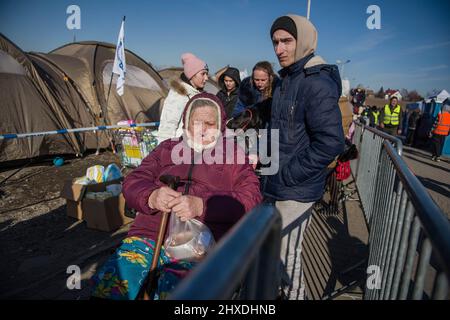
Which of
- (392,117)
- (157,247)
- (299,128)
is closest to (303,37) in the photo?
(299,128)

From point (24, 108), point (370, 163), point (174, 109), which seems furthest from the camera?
point (24, 108)

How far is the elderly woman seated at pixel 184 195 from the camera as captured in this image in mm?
1754

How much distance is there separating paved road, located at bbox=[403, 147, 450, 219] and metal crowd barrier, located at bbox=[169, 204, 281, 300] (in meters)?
5.89

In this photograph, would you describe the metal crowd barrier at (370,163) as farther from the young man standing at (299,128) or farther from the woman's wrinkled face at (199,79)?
the woman's wrinkled face at (199,79)

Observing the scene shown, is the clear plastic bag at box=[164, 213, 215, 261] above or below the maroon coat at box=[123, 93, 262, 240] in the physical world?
below

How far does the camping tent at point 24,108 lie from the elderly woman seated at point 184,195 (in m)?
6.20

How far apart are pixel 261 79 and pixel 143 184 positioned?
2354 millimetres

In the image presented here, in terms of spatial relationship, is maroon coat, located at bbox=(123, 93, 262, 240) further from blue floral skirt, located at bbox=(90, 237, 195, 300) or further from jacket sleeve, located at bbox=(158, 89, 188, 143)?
jacket sleeve, located at bbox=(158, 89, 188, 143)

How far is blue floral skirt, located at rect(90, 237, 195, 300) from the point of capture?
1.69m

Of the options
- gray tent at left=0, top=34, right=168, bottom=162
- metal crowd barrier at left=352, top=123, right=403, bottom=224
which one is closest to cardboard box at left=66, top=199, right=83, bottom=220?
gray tent at left=0, top=34, right=168, bottom=162

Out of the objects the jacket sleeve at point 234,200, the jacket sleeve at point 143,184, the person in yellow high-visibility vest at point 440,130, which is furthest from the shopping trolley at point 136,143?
the person in yellow high-visibility vest at point 440,130

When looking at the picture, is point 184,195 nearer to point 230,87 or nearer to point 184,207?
point 184,207

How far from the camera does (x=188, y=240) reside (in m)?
1.91
